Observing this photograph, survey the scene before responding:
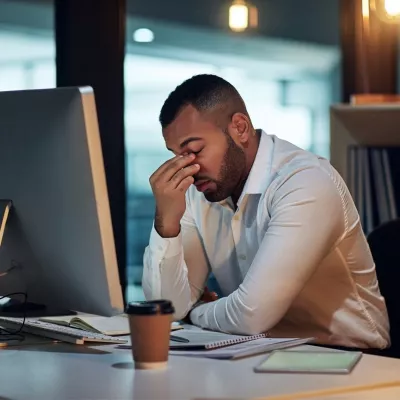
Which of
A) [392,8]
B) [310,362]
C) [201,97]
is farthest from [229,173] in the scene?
[392,8]

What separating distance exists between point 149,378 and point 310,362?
28 cm

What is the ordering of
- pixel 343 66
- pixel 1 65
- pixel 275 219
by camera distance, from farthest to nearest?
pixel 343 66, pixel 1 65, pixel 275 219

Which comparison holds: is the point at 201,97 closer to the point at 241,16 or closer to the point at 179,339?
the point at 179,339

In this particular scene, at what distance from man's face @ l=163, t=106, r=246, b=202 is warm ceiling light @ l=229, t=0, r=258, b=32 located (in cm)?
134

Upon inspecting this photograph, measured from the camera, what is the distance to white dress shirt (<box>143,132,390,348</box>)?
6.75ft

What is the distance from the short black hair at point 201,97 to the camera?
91.9 inches

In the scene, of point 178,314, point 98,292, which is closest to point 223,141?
point 178,314

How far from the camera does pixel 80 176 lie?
1.58 meters

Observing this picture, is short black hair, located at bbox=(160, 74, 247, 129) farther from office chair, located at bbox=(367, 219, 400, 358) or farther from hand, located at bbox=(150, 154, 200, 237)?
office chair, located at bbox=(367, 219, 400, 358)

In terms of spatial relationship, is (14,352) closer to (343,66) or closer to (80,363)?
(80,363)

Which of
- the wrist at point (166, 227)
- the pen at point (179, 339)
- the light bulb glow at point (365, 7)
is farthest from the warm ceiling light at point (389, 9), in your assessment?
the pen at point (179, 339)

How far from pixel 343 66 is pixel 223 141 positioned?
1686 millimetres


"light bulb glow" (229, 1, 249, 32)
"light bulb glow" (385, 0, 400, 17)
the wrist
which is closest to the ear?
the wrist

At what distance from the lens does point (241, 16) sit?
3613 mm
